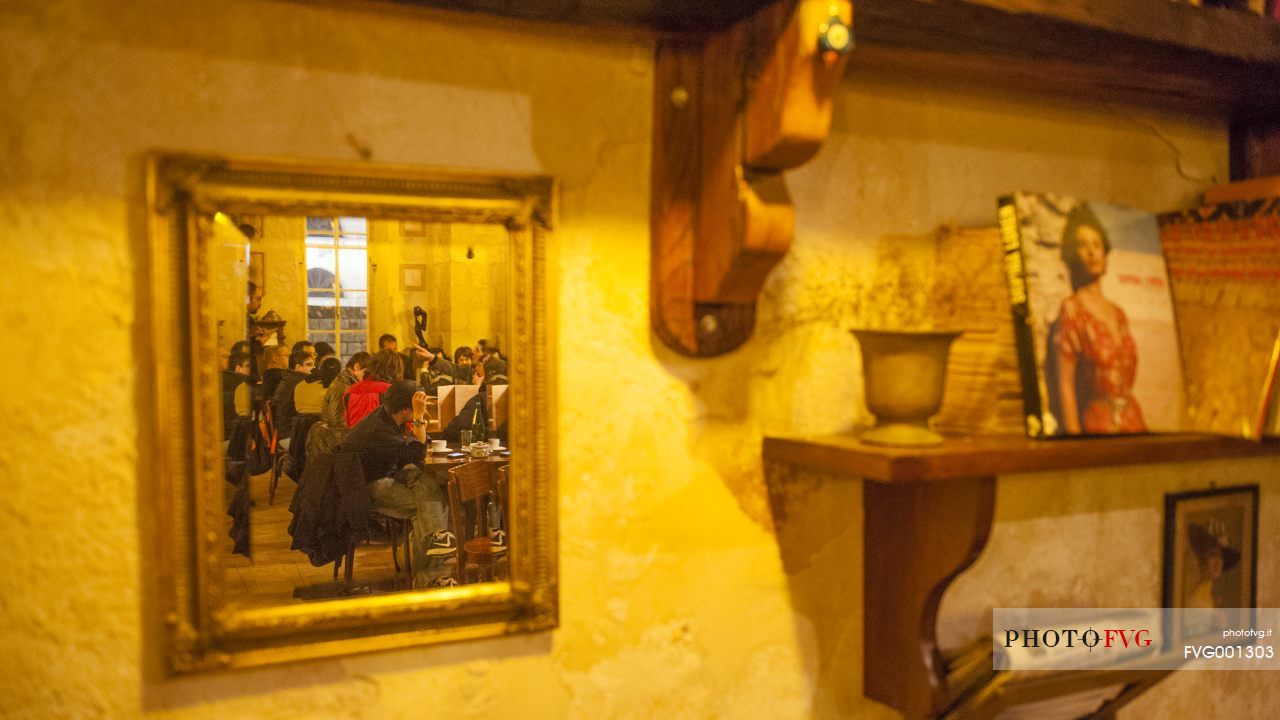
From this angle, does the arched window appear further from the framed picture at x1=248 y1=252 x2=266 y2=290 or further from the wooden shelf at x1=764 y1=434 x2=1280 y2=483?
the wooden shelf at x1=764 y1=434 x2=1280 y2=483

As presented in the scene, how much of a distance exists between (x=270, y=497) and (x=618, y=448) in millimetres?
391

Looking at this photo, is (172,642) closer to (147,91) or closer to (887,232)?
(147,91)

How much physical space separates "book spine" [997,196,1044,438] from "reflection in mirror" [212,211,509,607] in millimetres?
645

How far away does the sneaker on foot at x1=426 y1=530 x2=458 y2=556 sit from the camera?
101 cm

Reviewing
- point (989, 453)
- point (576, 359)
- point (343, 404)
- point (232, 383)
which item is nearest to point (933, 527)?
point (989, 453)

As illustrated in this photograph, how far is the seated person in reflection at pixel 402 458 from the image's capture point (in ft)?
3.20

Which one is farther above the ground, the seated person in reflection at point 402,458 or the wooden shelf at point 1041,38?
the wooden shelf at point 1041,38

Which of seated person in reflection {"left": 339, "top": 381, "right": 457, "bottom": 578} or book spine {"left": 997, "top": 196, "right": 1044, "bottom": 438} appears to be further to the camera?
book spine {"left": 997, "top": 196, "right": 1044, "bottom": 438}

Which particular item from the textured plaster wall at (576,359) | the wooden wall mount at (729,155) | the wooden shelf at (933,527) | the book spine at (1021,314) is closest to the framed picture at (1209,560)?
the textured plaster wall at (576,359)

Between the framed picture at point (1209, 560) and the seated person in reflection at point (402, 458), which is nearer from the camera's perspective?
the seated person in reflection at point (402, 458)

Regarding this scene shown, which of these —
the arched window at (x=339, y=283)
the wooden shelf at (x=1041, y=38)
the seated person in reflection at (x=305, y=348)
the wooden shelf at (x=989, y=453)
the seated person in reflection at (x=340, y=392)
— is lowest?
the wooden shelf at (x=989, y=453)

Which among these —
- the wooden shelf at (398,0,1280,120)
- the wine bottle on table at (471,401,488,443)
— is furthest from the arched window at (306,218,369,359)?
the wooden shelf at (398,0,1280,120)

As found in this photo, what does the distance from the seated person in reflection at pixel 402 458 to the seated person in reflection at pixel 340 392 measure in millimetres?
20

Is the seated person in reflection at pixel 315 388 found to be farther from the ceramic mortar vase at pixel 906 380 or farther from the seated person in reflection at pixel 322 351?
the ceramic mortar vase at pixel 906 380
